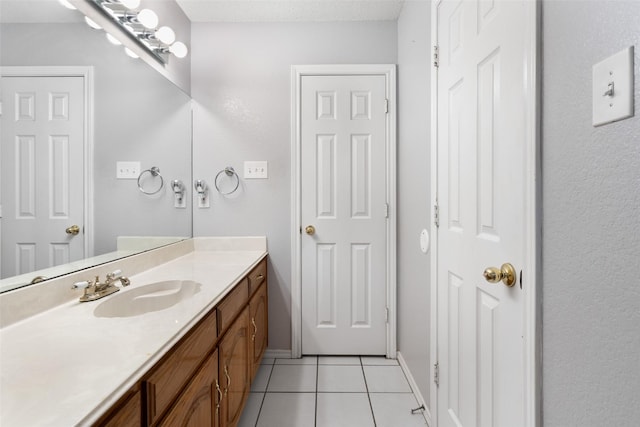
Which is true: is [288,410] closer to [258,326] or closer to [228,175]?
[258,326]

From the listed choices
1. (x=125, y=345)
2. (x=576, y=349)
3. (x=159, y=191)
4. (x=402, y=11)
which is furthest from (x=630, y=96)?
(x=159, y=191)

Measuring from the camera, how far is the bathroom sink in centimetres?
110

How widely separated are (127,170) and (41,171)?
52 cm

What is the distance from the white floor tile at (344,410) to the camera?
4.96 feet

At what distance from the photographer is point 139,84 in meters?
1.58

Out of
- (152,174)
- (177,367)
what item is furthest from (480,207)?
(152,174)

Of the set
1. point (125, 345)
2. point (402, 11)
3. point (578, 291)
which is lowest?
point (125, 345)

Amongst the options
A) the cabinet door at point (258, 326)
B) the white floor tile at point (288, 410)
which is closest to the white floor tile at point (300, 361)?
the cabinet door at point (258, 326)

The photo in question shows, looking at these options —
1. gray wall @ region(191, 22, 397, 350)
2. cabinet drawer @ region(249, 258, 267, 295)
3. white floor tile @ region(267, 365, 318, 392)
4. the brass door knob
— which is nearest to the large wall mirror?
the brass door knob

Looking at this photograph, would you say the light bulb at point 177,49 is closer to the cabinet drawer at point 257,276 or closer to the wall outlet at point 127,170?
the wall outlet at point 127,170

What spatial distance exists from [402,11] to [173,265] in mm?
2213

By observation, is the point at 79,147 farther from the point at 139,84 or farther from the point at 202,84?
the point at 202,84

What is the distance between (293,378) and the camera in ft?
6.20

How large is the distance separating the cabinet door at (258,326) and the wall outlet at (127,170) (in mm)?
932
